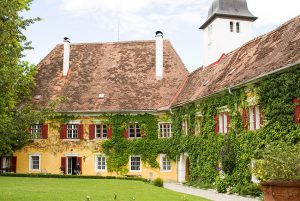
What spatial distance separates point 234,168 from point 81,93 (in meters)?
16.8

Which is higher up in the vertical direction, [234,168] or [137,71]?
[137,71]

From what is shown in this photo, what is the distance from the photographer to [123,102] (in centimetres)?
3478

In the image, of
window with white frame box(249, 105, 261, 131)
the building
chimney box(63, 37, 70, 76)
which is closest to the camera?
window with white frame box(249, 105, 261, 131)

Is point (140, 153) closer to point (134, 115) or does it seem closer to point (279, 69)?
point (134, 115)

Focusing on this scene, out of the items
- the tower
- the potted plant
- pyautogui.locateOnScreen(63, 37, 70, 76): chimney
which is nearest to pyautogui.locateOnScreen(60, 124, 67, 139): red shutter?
pyautogui.locateOnScreen(63, 37, 70, 76): chimney

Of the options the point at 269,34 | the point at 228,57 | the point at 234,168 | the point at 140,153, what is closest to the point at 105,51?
the point at 140,153

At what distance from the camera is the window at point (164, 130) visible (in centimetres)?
3456

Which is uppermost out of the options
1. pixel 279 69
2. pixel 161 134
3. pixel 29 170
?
pixel 279 69

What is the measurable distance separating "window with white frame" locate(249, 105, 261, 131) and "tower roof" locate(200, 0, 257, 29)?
1340 cm

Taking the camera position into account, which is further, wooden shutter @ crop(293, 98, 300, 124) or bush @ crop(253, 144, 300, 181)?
wooden shutter @ crop(293, 98, 300, 124)

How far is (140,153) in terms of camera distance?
112 ft

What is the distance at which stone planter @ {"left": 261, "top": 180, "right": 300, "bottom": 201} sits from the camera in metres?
10.0

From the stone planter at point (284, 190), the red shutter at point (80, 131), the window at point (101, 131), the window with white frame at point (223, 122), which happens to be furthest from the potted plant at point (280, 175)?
the red shutter at point (80, 131)

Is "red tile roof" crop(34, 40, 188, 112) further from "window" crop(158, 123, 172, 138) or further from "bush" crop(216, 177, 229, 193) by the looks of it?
"bush" crop(216, 177, 229, 193)
